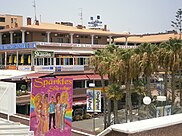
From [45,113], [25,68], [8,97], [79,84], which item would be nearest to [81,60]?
Answer: [79,84]

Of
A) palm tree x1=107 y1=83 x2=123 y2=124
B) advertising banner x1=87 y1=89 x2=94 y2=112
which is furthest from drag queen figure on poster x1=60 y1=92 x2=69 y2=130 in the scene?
palm tree x1=107 y1=83 x2=123 y2=124

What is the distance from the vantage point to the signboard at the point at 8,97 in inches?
747

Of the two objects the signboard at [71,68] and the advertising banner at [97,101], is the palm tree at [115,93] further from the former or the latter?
the signboard at [71,68]

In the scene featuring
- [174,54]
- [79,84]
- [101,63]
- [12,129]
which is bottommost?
[79,84]

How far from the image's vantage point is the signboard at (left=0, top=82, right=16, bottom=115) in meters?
19.0

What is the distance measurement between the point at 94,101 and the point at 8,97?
1360 cm

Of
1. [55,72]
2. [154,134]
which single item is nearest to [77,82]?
[55,72]

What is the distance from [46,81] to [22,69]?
2862 centimetres

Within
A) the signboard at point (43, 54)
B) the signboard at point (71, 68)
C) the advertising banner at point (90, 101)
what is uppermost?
the signboard at point (43, 54)

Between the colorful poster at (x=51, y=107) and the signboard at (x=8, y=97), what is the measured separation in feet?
11.6

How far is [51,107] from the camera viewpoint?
16250 mm

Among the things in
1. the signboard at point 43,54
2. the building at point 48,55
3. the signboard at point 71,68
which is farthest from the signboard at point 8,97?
the signboard at point 71,68

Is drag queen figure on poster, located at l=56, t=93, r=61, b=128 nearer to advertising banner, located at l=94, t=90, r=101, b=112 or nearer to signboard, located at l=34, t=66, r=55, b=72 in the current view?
advertising banner, located at l=94, t=90, r=101, b=112

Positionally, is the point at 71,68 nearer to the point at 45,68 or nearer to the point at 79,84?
the point at 79,84
